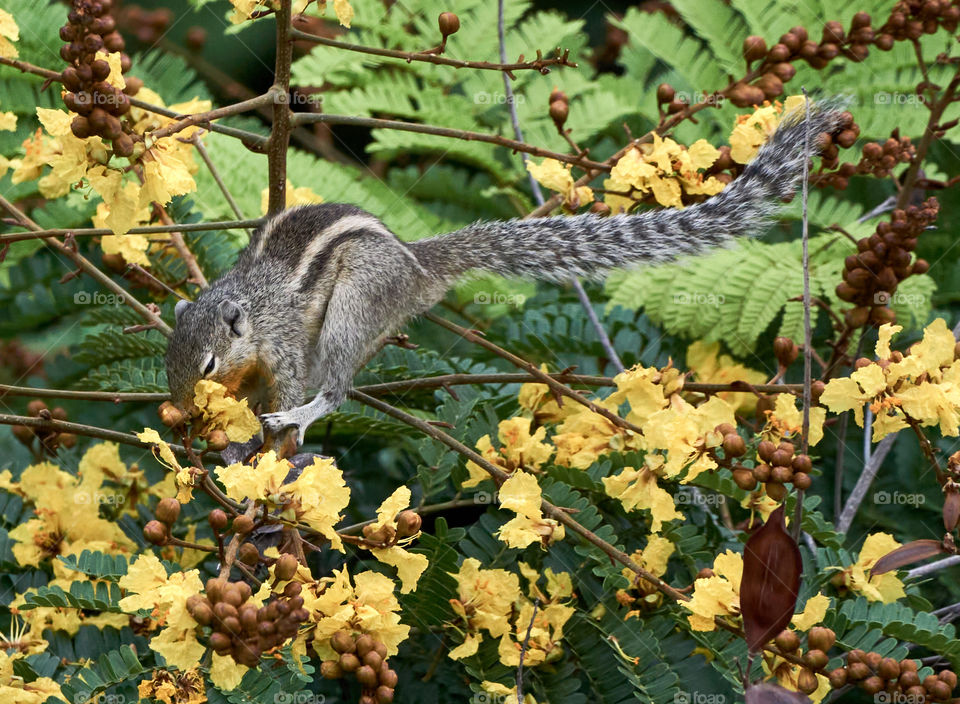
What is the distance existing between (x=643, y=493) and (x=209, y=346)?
122 centimetres

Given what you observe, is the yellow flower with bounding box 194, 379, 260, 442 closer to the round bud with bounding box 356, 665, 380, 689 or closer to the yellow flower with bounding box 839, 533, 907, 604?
the round bud with bounding box 356, 665, 380, 689

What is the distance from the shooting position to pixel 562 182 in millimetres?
2590

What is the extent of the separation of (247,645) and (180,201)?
67.0 inches

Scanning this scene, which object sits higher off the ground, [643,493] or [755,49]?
[755,49]

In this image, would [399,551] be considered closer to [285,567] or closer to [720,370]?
[285,567]

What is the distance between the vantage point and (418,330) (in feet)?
10.8

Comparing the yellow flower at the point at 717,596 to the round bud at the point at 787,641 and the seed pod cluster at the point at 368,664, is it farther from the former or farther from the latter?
the seed pod cluster at the point at 368,664

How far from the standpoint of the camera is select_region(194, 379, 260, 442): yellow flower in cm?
196

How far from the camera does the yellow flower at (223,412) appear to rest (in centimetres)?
196

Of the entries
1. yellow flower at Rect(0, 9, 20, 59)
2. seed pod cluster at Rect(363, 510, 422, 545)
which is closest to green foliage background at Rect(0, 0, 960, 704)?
seed pod cluster at Rect(363, 510, 422, 545)

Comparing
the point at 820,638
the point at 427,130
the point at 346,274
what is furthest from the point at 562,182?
the point at 820,638

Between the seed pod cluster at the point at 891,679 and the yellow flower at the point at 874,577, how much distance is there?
1.04ft

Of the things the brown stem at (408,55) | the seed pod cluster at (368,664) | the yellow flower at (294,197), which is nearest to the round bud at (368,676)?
the seed pod cluster at (368,664)

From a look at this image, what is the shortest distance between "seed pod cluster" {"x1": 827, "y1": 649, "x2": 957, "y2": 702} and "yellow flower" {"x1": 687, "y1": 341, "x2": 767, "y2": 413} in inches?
37.9
